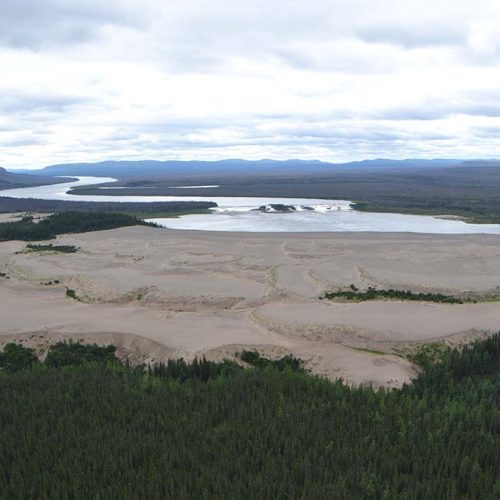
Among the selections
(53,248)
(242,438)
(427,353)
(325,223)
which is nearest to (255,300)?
(427,353)

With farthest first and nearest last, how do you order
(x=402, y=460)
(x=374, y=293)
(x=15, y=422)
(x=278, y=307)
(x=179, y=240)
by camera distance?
(x=179, y=240)
(x=374, y=293)
(x=278, y=307)
(x=15, y=422)
(x=402, y=460)

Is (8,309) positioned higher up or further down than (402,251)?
further down

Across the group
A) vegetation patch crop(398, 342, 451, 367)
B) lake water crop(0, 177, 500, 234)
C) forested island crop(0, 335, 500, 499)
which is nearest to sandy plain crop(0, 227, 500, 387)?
vegetation patch crop(398, 342, 451, 367)

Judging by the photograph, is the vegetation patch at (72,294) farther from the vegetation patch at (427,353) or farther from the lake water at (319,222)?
the lake water at (319,222)

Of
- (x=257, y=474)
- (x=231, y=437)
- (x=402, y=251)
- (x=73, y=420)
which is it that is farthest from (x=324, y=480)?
(x=402, y=251)

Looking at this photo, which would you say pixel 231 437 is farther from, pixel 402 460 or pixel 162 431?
pixel 402 460

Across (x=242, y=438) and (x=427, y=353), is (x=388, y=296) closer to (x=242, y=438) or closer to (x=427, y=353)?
(x=427, y=353)

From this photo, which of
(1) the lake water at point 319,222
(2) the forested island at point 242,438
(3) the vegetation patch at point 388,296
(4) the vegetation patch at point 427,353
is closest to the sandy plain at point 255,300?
(4) the vegetation patch at point 427,353

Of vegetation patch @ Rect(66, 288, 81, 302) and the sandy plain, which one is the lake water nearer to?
the sandy plain
